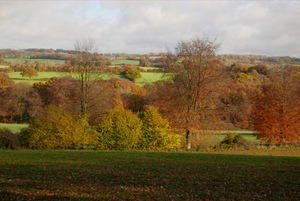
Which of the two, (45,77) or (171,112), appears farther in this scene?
(45,77)

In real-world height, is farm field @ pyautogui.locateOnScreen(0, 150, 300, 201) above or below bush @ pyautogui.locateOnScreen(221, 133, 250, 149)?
above

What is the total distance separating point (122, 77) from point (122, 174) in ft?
251

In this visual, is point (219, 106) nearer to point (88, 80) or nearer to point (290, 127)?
point (290, 127)

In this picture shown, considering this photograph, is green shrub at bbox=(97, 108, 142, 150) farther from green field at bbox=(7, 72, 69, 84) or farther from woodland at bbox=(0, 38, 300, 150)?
green field at bbox=(7, 72, 69, 84)

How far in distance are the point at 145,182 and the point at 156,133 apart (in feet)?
82.2

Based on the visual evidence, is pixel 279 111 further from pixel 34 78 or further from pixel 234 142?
pixel 34 78

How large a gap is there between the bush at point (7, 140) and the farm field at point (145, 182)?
17769 millimetres

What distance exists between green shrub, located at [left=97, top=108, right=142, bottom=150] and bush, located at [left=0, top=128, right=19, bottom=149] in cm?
844

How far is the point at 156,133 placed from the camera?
39.7 m

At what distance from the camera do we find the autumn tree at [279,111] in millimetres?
48094

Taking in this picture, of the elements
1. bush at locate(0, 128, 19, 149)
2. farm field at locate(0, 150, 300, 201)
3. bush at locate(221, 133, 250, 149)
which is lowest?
bush at locate(221, 133, 250, 149)

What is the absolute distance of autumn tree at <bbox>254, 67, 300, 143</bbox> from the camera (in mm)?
48094

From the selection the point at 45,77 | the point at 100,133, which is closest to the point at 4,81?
the point at 45,77

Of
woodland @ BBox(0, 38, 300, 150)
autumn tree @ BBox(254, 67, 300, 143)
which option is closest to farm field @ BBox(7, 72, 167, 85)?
woodland @ BBox(0, 38, 300, 150)
